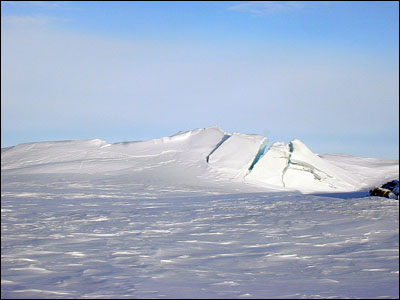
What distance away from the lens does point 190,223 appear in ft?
23.8

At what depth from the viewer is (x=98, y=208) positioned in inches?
326

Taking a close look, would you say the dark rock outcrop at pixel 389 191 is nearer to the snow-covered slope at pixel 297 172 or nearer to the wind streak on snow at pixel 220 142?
the snow-covered slope at pixel 297 172

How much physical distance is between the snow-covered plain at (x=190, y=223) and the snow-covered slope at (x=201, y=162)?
0.13 ft

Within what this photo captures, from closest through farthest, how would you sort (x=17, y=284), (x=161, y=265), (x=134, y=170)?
(x=17, y=284)
(x=161, y=265)
(x=134, y=170)

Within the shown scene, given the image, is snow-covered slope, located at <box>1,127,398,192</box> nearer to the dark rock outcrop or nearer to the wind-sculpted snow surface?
the dark rock outcrop

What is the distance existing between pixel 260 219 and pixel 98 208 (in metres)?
2.58

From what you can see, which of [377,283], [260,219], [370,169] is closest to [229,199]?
[260,219]

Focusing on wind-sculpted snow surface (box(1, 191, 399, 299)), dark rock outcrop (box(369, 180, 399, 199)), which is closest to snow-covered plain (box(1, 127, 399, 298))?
wind-sculpted snow surface (box(1, 191, 399, 299))

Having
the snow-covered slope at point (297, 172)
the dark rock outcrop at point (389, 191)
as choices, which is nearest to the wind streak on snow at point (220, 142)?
the snow-covered slope at point (297, 172)

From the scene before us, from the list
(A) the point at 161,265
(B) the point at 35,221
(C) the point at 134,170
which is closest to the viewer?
(A) the point at 161,265

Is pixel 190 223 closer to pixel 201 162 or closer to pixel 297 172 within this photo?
pixel 201 162

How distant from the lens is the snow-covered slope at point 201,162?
39.2ft

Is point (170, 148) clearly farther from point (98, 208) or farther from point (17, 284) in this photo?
point (17, 284)

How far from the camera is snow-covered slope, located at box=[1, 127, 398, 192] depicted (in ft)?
39.2
